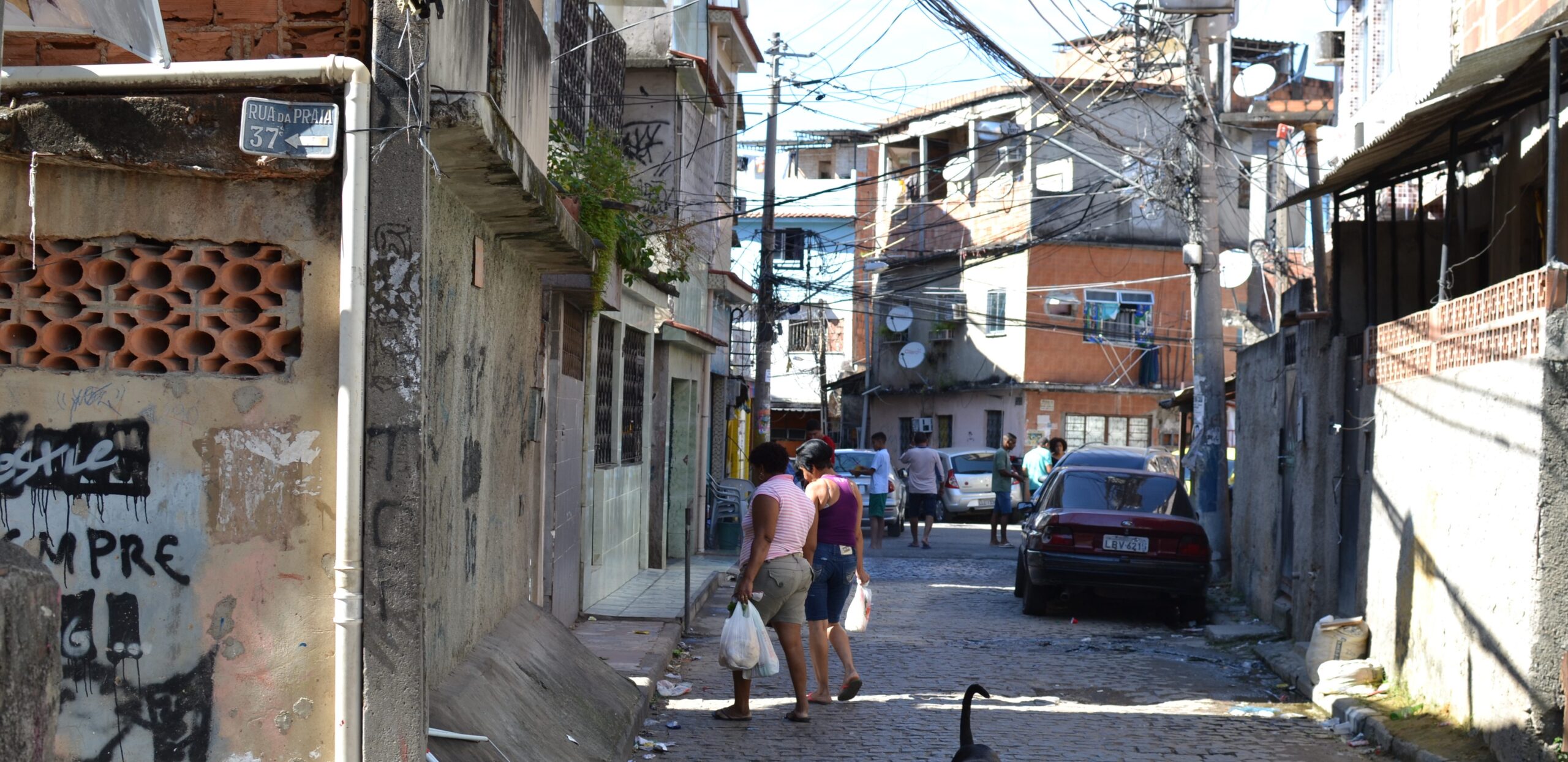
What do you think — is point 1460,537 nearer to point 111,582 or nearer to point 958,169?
point 111,582

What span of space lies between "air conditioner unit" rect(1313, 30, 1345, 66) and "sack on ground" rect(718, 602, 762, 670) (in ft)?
33.4

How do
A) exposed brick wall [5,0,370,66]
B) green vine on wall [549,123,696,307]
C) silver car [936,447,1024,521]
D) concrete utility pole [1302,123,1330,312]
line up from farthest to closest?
silver car [936,447,1024,521] < concrete utility pole [1302,123,1330,312] < green vine on wall [549,123,696,307] < exposed brick wall [5,0,370,66]

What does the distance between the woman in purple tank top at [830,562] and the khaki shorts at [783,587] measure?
390mm

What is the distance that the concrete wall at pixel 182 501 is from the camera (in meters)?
5.38

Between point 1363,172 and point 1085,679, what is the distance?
4613 millimetres

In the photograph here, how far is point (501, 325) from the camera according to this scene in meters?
8.05

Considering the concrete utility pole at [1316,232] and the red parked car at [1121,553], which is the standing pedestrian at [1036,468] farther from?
the red parked car at [1121,553]

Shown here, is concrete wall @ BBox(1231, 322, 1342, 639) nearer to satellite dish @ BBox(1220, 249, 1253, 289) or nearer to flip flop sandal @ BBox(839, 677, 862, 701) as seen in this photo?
flip flop sandal @ BBox(839, 677, 862, 701)

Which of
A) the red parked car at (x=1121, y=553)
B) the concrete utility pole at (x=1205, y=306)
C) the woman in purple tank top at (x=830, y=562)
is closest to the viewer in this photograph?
the woman in purple tank top at (x=830, y=562)

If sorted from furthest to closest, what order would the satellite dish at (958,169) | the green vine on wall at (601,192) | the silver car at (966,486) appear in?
the satellite dish at (958,169) < the silver car at (966,486) < the green vine on wall at (601,192)

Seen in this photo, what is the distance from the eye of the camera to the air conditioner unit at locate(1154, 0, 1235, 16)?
16.6 metres

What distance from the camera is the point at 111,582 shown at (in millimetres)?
5379

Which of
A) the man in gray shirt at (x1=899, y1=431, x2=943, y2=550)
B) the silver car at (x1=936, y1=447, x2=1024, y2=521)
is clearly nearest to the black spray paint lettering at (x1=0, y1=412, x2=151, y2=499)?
the man in gray shirt at (x1=899, y1=431, x2=943, y2=550)

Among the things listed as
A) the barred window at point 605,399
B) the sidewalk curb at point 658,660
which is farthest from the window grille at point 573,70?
the sidewalk curb at point 658,660
